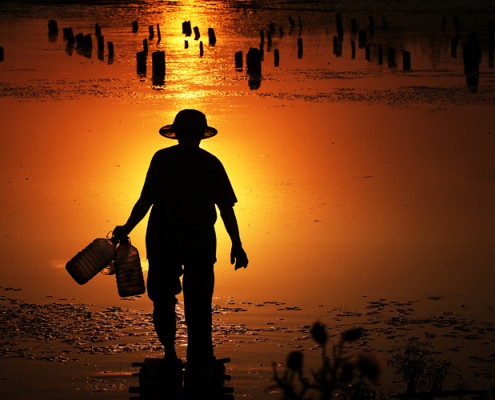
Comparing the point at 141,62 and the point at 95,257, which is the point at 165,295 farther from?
the point at 141,62

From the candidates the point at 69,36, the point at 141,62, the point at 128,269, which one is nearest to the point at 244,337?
the point at 128,269

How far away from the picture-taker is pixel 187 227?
834 cm

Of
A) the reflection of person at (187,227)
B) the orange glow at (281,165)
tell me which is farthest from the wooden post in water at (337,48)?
the reflection of person at (187,227)

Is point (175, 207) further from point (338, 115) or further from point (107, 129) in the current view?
point (338, 115)

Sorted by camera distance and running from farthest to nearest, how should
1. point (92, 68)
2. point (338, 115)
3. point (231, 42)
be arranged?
point (231, 42) < point (92, 68) < point (338, 115)

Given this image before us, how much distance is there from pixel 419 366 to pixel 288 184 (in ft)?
27.5

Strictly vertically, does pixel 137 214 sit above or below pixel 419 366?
above

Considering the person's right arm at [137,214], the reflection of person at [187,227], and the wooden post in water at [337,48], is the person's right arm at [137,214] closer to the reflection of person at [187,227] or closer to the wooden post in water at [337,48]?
the reflection of person at [187,227]

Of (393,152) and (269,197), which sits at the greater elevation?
(393,152)

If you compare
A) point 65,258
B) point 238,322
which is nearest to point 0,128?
point 65,258

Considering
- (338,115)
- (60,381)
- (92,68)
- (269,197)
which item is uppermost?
(92,68)

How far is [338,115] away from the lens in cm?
2494

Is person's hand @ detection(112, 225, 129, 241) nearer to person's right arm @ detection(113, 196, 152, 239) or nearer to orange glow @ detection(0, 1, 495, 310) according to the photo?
person's right arm @ detection(113, 196, 152, 239)

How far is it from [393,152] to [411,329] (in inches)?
396
